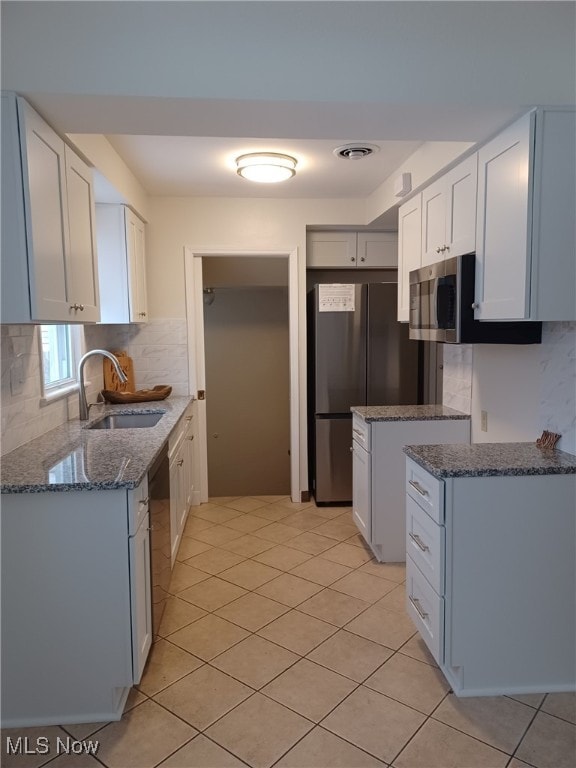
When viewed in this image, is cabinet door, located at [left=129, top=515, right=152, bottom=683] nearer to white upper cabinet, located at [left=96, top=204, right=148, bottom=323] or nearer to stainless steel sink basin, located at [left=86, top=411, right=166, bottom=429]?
stainless steel sink basin, located at [left=86, top=411, right=166, bottom=429]

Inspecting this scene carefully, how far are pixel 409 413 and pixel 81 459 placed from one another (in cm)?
188

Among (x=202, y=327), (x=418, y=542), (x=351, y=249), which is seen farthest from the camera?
(x=351, y=249)

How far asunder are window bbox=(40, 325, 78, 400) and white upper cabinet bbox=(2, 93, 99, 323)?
58cm

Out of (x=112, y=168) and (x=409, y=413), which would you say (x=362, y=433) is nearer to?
(x=409, y=413)

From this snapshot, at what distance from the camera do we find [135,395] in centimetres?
363

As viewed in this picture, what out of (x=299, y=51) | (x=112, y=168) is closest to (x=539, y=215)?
(x=299, y=51)

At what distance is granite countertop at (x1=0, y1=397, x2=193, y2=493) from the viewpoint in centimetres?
182

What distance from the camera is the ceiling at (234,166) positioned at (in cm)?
285

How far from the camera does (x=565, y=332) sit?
217 centimetres

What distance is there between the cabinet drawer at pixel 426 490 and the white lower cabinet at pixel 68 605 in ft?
3.68

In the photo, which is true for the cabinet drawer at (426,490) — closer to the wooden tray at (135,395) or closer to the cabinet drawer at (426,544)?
the cabinet drawer at (426,544)

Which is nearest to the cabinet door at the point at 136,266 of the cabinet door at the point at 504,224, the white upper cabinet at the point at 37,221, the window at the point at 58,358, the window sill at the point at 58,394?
the window at the point at 58,358

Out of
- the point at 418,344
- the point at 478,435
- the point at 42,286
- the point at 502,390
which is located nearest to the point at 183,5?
the point at 42,286

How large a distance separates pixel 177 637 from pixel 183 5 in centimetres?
249
